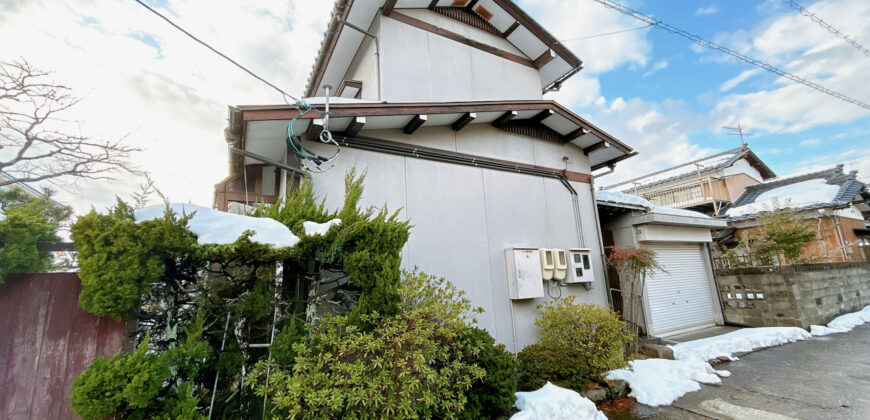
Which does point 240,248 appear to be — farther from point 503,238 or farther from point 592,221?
point 592,221

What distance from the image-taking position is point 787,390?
4355mm

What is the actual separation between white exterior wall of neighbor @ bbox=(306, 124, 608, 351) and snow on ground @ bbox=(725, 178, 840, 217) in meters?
10.8

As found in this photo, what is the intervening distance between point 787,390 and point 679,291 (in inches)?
146

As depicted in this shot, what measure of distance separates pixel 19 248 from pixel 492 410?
432 centimetres

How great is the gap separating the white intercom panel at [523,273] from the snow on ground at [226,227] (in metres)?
3.52

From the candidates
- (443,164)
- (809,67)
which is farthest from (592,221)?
(809,67)

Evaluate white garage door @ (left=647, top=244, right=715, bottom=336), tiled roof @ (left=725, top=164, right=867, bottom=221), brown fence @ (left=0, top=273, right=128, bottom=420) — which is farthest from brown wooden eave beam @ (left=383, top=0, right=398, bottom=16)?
tiled roof @ (left=725, top=164, right=867, bottom=221)

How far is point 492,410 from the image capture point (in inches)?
145

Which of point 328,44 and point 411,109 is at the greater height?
point 328,44

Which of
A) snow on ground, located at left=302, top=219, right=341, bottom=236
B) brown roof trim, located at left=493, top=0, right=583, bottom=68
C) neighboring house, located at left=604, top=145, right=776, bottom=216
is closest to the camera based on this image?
snow on ground, located at left=302, top=219, right=341, bottom=236

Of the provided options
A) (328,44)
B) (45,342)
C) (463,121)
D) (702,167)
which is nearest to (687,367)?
(463,121)

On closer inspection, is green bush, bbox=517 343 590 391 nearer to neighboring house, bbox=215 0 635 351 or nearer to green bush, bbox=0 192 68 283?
neighboring house, bbox=215 0 635 351

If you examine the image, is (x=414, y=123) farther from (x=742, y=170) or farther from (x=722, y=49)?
(x=742, y=170)

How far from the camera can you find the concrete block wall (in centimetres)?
735
